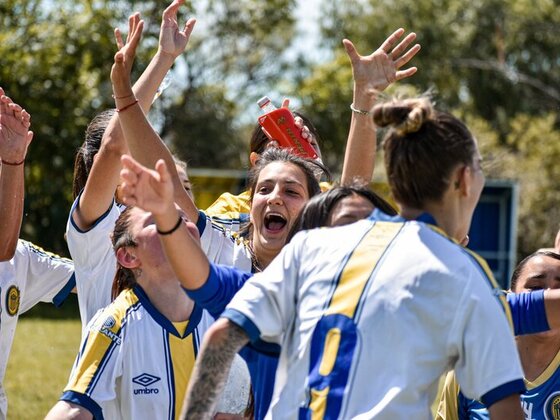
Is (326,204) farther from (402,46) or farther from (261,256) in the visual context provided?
(402,46)

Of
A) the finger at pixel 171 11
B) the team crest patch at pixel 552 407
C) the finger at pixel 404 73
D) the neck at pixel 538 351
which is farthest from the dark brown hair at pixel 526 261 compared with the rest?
the finger at pixel 171 11

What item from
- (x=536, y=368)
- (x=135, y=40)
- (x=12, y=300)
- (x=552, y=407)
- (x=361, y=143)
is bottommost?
(x=552, y=407)

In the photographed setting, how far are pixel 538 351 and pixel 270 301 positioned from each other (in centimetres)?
204

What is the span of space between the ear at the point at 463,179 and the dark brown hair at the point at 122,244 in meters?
Answer: 1.34

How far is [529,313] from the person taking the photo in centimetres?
354

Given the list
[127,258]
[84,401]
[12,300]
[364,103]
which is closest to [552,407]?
[364,103]

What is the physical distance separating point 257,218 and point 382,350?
1.77 metres

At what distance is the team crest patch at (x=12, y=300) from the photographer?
190 inches

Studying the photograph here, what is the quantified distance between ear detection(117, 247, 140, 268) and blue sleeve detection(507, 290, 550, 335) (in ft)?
4.49

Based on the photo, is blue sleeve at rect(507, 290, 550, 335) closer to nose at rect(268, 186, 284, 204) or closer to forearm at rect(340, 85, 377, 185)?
forearm at rect(340, 85, 377, 185)

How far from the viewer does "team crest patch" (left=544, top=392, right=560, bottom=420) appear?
4.45 meters

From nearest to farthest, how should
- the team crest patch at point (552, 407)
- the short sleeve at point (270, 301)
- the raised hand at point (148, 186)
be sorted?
the short sleeve at point (270, 301) < the raised hand at point (148, 186) < the team crest patch at point (552, 407)

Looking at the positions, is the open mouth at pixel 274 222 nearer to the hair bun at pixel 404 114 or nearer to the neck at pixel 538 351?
the neck at pixel 538 351

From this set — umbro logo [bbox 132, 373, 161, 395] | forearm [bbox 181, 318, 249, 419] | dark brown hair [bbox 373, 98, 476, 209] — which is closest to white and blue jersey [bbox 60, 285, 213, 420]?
umbro logo [bbox 132, 373, 161, 395]
